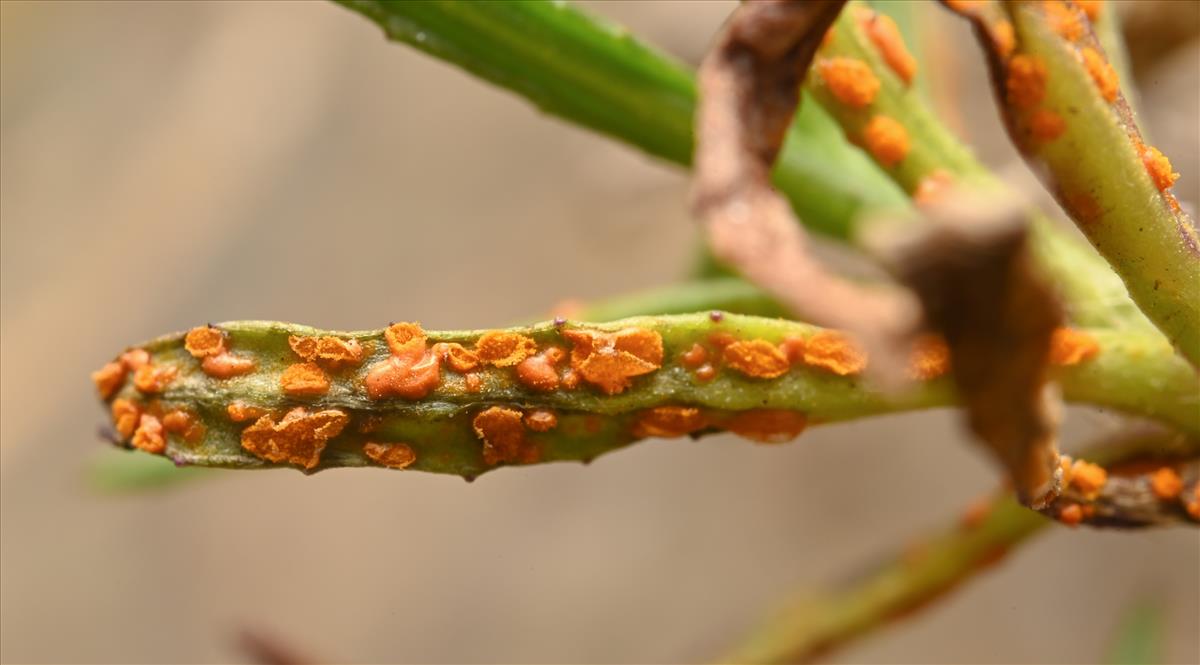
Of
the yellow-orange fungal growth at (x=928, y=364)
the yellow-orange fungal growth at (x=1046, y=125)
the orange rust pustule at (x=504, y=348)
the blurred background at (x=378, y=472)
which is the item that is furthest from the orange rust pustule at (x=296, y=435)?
the blurred background at (x=378, y=472)

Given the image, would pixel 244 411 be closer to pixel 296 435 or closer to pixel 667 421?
pixel 296 435

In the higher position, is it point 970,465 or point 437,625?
point 970,465

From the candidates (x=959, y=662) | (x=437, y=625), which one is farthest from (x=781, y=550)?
(x=437, y=625)

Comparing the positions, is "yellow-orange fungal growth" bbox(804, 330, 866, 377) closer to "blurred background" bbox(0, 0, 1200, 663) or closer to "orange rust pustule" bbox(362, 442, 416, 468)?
"orange rust pustule" bbox(362, 442, 416, 468)

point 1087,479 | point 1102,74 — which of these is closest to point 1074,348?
point 1087,479

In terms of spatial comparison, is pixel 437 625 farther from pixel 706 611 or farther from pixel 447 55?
pixel 447 55

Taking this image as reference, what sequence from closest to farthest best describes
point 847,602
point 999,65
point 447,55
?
1. point 999,65
2. point 447,55
3. point 847,602

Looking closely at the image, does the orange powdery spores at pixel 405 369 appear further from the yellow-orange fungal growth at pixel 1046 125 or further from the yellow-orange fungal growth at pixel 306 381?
the yellow-orange fungal growth at pixel 1046 125
